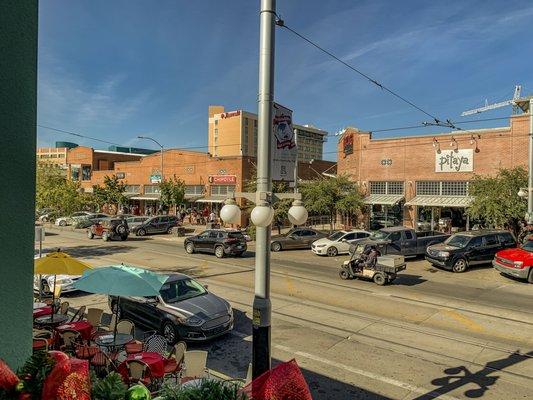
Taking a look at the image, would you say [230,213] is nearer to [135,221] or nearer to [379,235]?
[379,235]

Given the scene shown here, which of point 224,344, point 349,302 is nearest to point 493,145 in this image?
point 349,302

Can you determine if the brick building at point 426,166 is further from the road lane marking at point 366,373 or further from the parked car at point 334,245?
the road lane marking at point 366,373

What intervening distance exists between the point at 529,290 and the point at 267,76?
1566 cm

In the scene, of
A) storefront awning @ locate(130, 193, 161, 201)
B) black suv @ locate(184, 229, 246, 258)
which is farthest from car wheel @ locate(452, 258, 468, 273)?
storefront awning @ locate(130, 193, 161, 201)

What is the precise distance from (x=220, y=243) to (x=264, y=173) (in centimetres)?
1791

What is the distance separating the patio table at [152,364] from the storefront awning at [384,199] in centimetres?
2861

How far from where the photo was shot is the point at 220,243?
22.8 meters

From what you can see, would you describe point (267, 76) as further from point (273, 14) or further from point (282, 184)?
point (282, 184)

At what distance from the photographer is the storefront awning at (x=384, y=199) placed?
3328 cm

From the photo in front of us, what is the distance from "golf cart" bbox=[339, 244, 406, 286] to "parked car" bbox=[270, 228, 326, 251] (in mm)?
9079

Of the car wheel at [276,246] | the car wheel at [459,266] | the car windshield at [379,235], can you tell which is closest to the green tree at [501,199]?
the car wheel at [459,266]

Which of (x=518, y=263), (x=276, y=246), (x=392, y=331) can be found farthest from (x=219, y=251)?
(x=518, y=263)

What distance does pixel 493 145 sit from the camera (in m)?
29.5

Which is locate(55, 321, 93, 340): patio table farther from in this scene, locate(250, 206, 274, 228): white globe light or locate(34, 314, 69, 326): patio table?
locate(250, 206, 274, 228): white globe light
